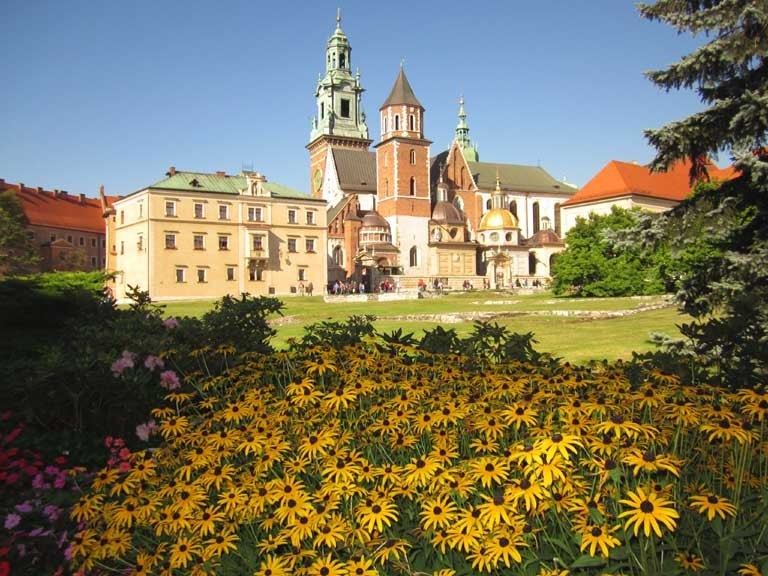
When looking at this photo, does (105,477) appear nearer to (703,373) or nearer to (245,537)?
(245,537)

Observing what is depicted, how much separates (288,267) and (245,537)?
54740mm

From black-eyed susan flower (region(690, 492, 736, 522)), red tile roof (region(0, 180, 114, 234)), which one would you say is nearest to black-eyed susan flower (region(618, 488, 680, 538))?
black-eyed susan flower (region(690, 492, 736, 522))

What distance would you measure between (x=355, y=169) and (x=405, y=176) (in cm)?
1014

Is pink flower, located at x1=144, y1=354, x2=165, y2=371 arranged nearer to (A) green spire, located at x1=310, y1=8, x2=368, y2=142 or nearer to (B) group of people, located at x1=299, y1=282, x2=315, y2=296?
(B) group of people, located at x1=299, y1=282, x2=315, y2=296

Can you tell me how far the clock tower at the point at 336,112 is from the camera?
8100cm

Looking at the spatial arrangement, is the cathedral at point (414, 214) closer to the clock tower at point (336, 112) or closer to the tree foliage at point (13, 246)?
the clock tower at point (336, 112)

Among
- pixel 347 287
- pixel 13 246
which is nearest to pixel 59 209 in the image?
pixel 13 246

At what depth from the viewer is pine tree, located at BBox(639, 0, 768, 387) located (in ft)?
28.4

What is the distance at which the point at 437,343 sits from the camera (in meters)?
6.52

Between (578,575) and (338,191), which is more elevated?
(338,191)

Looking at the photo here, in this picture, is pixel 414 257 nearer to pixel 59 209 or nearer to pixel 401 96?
pixel 401 96

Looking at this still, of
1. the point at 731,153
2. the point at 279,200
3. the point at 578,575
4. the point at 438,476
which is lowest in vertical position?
the point at 578,575

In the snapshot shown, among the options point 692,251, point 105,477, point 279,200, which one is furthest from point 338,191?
point 105,477

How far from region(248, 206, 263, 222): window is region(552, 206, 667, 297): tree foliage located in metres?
26.3
